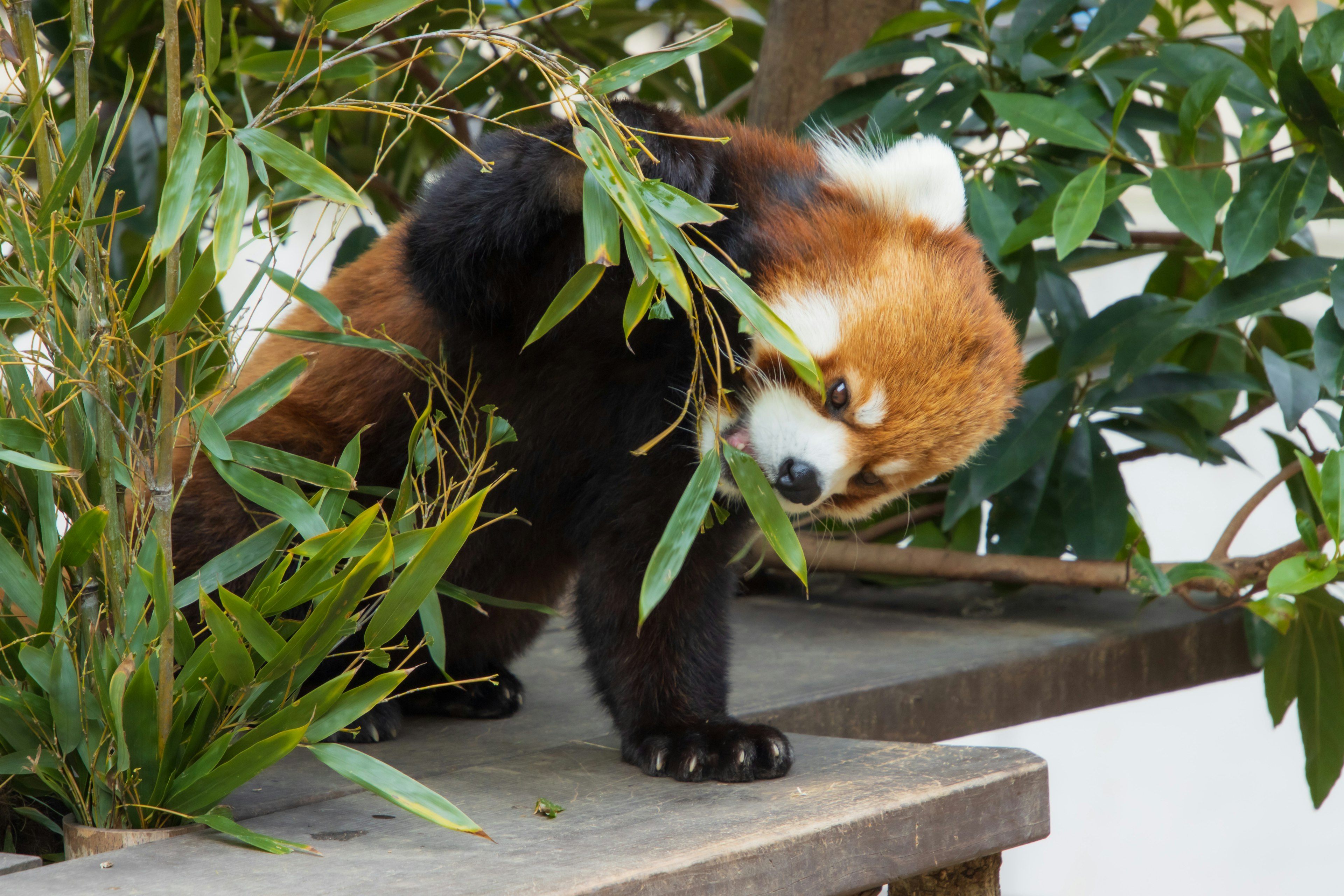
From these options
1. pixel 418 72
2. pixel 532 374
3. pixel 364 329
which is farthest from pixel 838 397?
pixel 418 72

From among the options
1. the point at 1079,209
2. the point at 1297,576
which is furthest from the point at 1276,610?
the point at 1079,209

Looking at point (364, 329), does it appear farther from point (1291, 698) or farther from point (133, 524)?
point (1291, 698)

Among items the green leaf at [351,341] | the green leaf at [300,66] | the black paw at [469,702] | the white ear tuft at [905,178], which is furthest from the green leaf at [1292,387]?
the green leaf at [300,66]

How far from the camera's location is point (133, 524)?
4.18 ft

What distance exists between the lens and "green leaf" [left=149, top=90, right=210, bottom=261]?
3.45 feet

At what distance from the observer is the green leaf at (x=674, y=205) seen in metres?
1.16

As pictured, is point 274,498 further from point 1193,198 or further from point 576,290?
point 1193,198

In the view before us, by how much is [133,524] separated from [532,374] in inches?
Result: 22.1

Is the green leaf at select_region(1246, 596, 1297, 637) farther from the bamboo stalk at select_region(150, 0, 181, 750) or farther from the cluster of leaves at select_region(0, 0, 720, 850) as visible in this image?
the bamboo stalk at select_region(150, 0, 181, 750)

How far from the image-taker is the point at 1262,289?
216 cm

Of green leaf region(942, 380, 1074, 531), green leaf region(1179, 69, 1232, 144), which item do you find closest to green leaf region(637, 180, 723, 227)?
green leaf region(1179, 69, 1232, 144)

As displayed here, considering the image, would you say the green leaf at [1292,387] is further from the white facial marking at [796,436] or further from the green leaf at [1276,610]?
the white facial marking at [796,436]

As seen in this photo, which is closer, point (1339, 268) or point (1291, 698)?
point (1339, 268)

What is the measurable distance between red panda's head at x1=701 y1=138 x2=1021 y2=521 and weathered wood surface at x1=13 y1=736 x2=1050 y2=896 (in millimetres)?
374
